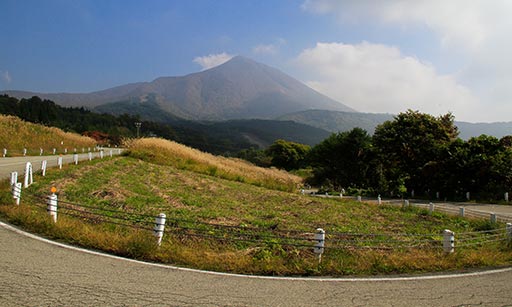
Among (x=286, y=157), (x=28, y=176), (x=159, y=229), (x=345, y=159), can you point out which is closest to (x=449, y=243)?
(x=159, y=229)

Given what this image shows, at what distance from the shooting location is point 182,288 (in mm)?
5312

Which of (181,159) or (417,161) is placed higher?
(417,161)

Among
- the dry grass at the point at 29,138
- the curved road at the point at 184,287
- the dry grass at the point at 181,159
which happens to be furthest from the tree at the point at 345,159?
the curved road at the point at 184,287

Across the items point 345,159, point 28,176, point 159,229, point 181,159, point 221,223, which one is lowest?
point 221,223

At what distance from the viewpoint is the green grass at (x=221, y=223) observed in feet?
22.9

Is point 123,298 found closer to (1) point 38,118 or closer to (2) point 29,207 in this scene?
(2) point 29,207

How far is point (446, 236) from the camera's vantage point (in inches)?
323

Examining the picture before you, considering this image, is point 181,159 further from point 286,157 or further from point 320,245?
point 286,157

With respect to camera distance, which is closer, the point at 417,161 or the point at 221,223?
the point at 221,223

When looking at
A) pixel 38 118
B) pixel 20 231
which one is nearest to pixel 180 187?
pixel 20 231

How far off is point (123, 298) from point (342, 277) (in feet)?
12.6

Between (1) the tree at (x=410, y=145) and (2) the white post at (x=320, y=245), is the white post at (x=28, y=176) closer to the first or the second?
(2) the white post at (x=320, y=245)

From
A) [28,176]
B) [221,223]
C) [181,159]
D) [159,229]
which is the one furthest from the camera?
[181,159]

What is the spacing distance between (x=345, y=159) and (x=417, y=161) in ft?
33.4
